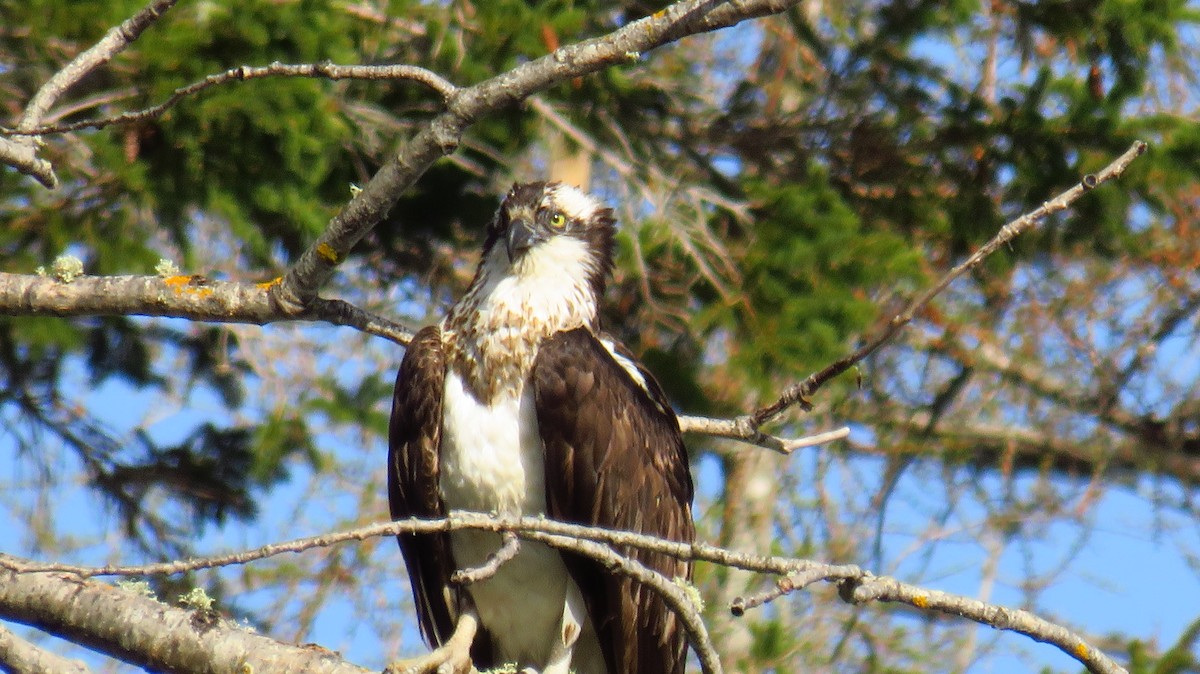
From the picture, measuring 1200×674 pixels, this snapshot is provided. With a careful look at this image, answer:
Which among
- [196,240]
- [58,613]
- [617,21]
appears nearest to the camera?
[58,613]

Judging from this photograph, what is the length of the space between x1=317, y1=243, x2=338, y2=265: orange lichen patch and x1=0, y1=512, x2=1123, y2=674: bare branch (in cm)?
100

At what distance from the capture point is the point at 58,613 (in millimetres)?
3320

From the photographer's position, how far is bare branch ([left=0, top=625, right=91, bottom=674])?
3109 mm

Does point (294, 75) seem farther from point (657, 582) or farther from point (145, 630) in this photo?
point (657, 582)

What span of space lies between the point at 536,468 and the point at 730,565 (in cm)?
171

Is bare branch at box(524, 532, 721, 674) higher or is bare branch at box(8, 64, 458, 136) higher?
bare branch at box(8, 64, 458, 136)

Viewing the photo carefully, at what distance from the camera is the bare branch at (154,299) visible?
12.2 ft

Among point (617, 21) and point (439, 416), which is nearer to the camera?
point (439, 416)

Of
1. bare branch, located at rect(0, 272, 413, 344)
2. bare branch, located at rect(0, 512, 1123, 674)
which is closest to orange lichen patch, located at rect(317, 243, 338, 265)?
bare branch, located at rect(0, 272, 413, 344)

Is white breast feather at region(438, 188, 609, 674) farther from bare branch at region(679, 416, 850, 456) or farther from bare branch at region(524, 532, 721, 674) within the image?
bare branch at region(524, 532, 721, 674)

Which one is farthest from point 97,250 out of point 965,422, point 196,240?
point 965,422

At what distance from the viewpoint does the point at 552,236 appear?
190 inches

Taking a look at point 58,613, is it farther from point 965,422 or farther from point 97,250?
point 965,422

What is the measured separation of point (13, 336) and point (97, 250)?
2.46ft
